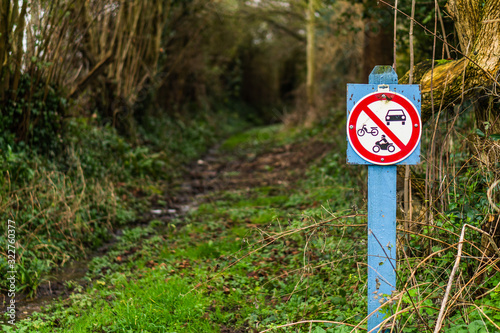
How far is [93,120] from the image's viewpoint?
9.34 meters

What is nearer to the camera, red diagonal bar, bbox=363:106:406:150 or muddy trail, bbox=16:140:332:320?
red diagonal bar, bbox=363:106:406:150

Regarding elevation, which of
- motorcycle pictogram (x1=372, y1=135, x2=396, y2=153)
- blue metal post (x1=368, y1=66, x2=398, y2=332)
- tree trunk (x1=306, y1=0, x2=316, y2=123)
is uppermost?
tree trunk (x1=306, y1=0, x2=316, y2=123)

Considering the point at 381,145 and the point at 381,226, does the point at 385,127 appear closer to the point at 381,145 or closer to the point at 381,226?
the point at 381,145

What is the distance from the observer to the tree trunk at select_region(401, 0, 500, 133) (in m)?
3.33

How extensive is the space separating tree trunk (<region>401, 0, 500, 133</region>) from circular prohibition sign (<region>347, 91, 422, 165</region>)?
1.94 feet

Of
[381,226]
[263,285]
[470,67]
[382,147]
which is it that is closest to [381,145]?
[382,147]

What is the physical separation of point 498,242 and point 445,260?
1.28ft

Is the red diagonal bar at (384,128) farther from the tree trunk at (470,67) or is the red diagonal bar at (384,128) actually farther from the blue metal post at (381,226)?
the tree trunk at (470,67)

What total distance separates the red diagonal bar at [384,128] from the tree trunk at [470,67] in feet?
2.18

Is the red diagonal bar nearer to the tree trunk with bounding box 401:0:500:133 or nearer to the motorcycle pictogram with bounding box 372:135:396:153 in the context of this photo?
the motorcycle pictogram with bounding box 372:135:396:153

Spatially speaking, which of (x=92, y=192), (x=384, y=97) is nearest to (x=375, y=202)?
(x=384, y=97)

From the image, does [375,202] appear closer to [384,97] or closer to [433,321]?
[384,97]

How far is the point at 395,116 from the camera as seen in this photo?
2.77 meters

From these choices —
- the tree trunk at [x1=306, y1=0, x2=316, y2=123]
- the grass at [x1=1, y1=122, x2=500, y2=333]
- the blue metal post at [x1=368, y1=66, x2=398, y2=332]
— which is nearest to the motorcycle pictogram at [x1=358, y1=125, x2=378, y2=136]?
the blue metal post at [x1=368, y1=66, x2=398, y2=332]
